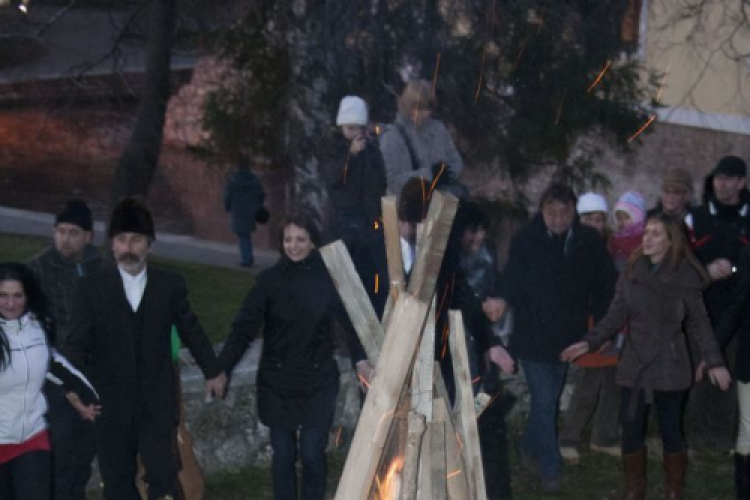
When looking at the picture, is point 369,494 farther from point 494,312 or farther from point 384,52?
point 384,52

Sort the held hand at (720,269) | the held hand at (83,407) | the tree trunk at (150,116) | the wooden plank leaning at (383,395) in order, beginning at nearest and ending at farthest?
the wooden plank leaning at (383,395)
the held hand at (83,407)
the held hand at (720,269)
the tree trunk at (150,116)

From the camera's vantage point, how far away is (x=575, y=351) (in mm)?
7566

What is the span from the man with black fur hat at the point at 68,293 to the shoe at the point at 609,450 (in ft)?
11.5

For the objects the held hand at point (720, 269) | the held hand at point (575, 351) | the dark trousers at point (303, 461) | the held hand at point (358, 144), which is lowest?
the dark trousers at point (303, 461)

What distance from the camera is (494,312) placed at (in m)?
7.48

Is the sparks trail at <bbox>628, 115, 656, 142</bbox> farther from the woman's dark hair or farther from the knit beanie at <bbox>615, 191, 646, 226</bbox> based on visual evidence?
the woman's dark hair

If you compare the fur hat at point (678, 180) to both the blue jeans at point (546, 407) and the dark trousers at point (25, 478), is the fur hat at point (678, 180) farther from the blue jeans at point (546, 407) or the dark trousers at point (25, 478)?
the dark trousers at point (25, 478)

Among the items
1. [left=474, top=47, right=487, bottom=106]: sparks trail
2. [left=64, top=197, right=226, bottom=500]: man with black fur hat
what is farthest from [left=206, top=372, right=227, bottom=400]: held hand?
[left=474, top=47, right=487, bottom=106]: sparks trail

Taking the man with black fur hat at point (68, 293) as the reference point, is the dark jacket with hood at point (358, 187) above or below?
above

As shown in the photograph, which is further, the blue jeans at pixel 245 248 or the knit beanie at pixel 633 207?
the blue jeans at pixel 245 248

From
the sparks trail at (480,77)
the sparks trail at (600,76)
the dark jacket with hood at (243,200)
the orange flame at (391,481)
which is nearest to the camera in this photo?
the orange flame at (391,481)

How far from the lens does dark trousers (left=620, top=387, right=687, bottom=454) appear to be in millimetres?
7352

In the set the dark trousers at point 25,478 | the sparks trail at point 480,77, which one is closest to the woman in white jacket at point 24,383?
the dark trousers at point 25,478

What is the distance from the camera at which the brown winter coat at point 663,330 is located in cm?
730
